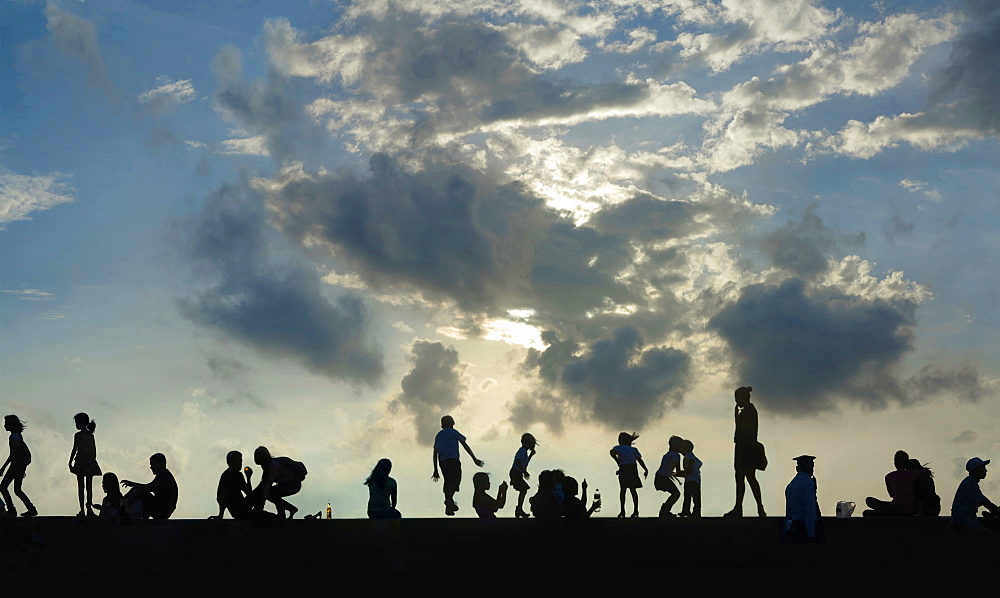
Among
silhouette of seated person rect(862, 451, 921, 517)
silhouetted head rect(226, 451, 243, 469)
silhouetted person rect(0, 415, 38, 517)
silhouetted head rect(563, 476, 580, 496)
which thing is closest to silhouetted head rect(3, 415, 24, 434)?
silhouetted person rect(0, 415, 38, 517)

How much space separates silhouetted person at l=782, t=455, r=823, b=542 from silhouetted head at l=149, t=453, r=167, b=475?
9.61 m

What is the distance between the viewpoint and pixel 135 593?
14219 mm

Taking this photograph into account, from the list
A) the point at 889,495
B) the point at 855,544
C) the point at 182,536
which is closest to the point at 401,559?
the point at 182,536

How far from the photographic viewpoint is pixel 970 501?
17266mm

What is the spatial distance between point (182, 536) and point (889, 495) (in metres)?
12.3

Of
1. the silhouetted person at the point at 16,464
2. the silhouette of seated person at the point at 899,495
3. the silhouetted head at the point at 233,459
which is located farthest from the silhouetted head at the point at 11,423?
the silhouette of seated person at the point at 899,495

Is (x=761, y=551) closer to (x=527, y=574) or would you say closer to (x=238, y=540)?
(x=527, y=574)

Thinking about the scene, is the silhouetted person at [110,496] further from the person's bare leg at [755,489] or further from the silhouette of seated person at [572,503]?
the person's bare leg at [755,489]

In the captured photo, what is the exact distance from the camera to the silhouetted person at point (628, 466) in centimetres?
2162

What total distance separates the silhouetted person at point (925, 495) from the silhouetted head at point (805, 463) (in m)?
4.83

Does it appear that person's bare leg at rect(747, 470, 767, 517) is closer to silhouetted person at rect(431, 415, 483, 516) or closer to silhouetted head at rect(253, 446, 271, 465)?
silhouetted person at rect(431, 415, 483, 516)

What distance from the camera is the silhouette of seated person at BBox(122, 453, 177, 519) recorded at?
17.2 m

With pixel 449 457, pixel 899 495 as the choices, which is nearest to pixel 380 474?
pixel 449 457

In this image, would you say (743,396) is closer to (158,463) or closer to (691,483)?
(691,483)
